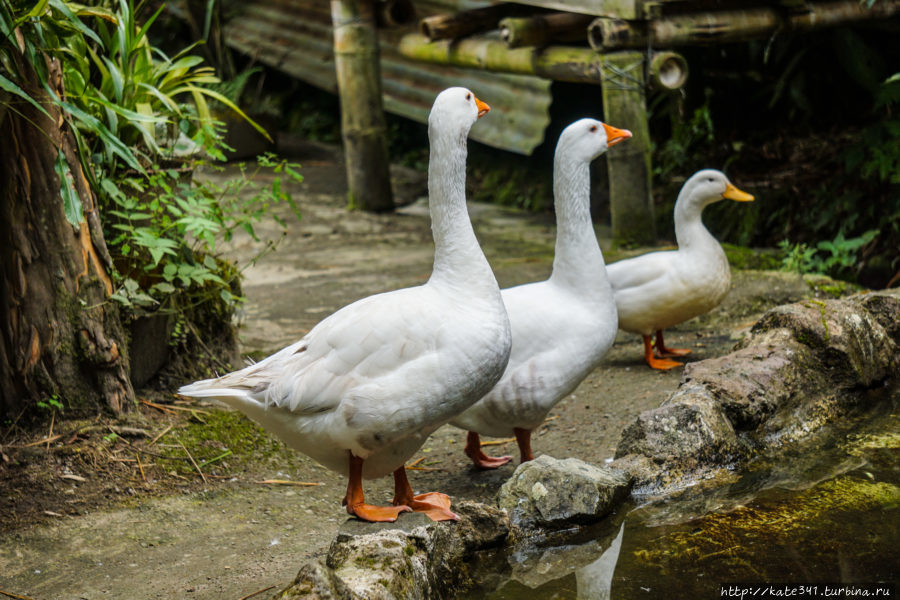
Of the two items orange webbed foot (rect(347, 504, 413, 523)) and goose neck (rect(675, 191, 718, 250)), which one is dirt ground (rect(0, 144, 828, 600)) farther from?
goose neck (rect(675, 191, 718, 250))

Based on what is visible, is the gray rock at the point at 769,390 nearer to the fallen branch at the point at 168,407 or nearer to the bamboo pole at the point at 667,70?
the fallen branch at the point at 168,407

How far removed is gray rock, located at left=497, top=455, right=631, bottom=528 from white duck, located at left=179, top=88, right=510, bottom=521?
228 mm

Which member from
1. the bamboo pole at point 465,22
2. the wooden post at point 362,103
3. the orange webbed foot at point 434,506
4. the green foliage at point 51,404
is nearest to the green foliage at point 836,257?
the bamboo pole at point 465,22

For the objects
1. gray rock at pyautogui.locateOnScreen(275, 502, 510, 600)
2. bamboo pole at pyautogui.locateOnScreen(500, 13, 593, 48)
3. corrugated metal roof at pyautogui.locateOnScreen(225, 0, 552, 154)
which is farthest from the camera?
corrugated metal roof at pyautogui.locateOnScreen(225, 0, 552, 154)

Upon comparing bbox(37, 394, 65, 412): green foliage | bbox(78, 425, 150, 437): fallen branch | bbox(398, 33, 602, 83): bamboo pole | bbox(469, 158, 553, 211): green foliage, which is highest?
bbox(398, 33, 602, 83): bamboo pole

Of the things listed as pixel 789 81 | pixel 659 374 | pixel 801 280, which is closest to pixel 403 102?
pixel 789 81

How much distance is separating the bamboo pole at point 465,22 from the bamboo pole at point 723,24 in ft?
6.44

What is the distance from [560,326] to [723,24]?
368 cm

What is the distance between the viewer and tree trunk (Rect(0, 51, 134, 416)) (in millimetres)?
3613

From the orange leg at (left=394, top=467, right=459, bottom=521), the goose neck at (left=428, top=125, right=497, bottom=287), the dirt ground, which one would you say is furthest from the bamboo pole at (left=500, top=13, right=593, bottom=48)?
the orange leg at (left=394, top=467, right=459, bottom=521)

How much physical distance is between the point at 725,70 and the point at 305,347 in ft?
22.5

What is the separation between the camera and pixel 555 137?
9.22 metres

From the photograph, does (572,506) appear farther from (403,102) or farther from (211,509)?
(403,102)

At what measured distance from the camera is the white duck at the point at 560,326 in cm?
352
